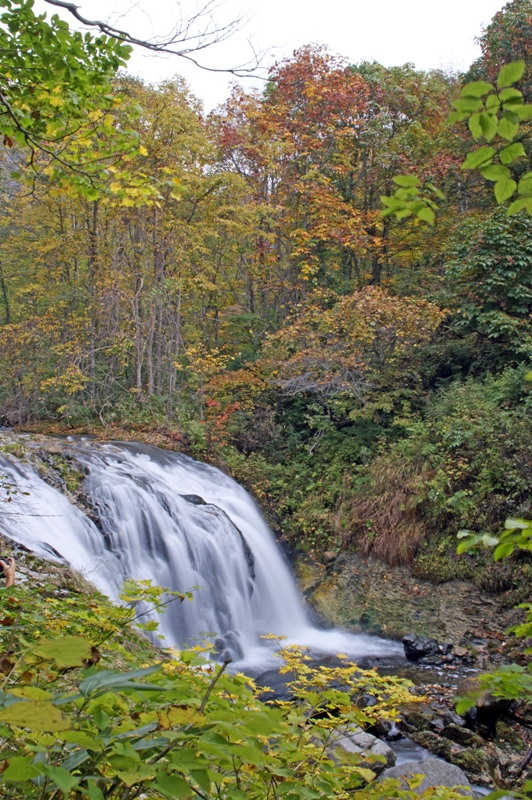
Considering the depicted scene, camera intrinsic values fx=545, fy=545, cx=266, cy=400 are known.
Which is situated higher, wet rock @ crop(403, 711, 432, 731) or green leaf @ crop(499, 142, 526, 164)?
green leaf @ crop(499, 142, 526, 164)

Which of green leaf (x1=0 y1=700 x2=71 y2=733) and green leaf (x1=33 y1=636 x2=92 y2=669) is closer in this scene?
green leaf (x1=0 y1=700 x2=71 y2=733)

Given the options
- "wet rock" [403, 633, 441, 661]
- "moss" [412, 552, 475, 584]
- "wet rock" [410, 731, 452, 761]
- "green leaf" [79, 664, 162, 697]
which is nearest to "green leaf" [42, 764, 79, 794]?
"green leaf" [79, 664, 162, 697]

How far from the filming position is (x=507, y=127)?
1170mm

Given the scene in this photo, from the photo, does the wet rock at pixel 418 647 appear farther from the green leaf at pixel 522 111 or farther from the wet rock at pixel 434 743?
the green leaf at pixel 522 111

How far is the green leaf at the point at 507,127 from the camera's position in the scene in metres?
1.16

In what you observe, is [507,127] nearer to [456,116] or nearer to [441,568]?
[456,116]

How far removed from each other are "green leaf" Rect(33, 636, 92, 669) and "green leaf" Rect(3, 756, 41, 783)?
16 cm

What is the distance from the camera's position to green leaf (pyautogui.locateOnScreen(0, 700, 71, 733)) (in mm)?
865

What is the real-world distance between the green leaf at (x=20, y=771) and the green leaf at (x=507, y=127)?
1527mm

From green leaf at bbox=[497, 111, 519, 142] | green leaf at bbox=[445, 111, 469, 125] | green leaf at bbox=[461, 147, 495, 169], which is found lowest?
green leaf at bbox=[461, 147, 495, 169]

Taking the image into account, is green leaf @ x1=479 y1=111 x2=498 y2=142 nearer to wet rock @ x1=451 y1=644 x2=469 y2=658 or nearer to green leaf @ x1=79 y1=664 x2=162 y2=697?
green leaf @ x1=79 y1=664 x2=162 y2=697

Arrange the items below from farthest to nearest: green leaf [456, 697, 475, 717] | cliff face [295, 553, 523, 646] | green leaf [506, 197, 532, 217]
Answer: cliff face [295, 553, 523, 646], green leaf [456, 697, 475, 717], green leaf [506, 197, 532, 217]

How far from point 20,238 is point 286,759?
14.6 m

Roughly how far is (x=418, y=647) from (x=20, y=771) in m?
6.75
